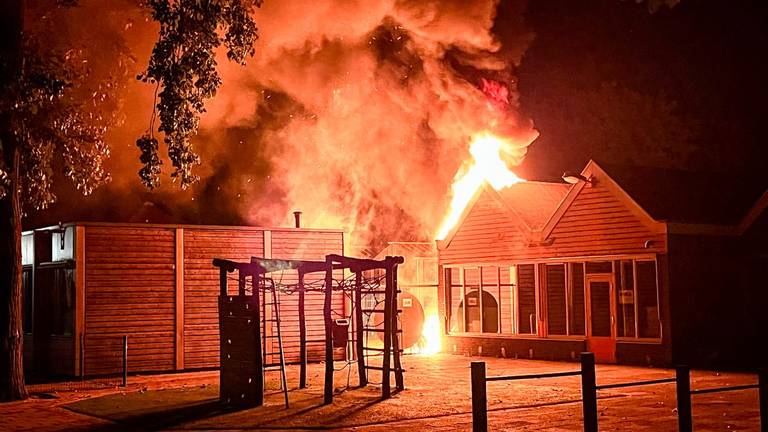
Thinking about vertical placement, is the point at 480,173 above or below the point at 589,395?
above

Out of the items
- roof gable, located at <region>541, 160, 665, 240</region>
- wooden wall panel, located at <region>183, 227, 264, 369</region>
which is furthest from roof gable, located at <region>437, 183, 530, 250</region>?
wooden wall panel, located at <region>183, 227, 264, 369</region>

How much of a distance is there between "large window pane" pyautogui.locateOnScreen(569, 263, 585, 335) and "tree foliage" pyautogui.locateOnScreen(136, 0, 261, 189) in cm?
1089

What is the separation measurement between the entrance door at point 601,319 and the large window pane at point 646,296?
28.5 inches

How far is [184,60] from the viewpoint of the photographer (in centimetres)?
1775

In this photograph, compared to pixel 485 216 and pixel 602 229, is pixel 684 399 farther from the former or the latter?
pixel 485 216

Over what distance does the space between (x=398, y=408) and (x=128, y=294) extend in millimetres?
9409

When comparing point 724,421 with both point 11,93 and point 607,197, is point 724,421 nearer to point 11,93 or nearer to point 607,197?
point 607,197

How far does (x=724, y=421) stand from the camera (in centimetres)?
1310

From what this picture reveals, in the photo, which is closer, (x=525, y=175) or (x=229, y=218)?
(x=229, y=218)

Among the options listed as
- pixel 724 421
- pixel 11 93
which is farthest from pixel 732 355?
pixel 11 93

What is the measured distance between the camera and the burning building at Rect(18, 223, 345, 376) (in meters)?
21.5

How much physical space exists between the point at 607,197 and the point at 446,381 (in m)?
7.38

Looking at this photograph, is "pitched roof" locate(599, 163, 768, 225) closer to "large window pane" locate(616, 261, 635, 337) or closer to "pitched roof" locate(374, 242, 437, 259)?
"large window pane" locate(616, 261, 635, 337)

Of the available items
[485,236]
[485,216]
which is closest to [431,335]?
[485,236]
